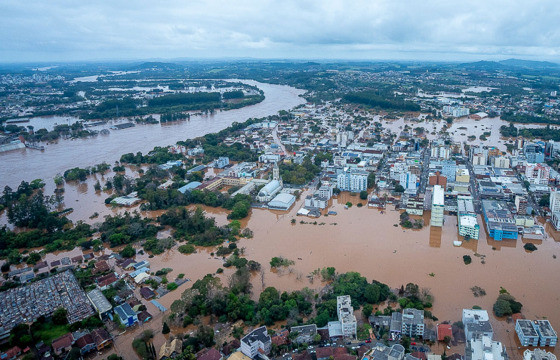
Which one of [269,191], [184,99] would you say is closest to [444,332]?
[269,191]

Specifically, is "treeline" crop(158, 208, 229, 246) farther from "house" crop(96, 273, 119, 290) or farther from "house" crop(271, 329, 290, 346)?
"house" crop(271, 329, 290, 346)

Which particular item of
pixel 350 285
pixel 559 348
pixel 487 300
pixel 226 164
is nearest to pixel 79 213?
pixel 226 164

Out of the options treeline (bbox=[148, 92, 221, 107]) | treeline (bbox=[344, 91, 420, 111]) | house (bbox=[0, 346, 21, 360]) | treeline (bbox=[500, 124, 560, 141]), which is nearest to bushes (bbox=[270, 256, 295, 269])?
house (bbox=[0, 346, 21, 360])

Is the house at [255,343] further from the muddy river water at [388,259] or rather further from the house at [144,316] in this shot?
the house at [144,316]

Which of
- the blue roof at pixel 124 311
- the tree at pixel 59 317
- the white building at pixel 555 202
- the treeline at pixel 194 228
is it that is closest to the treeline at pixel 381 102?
the white building at pixel 555 202

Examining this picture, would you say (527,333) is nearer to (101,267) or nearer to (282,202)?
(282,202)

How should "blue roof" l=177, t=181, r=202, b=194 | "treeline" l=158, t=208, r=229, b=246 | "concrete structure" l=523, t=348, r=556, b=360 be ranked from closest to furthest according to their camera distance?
"concrete structure" l=523, t=348, r=556, b=360 < "treeline" l=158, t=208, r=229, b=246 < "blue roof" l=177, t=181, r=202, b=194
